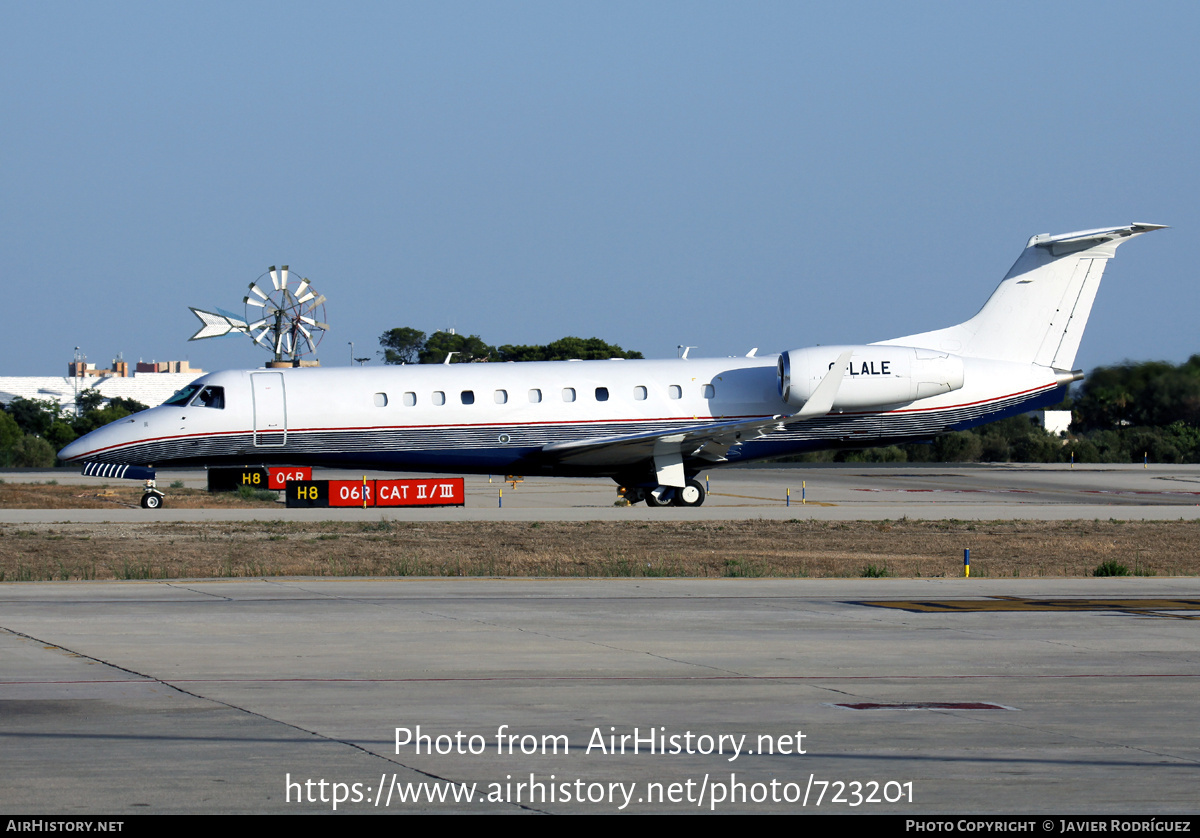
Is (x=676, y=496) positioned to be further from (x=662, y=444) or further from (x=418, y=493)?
(x=418, y=493)

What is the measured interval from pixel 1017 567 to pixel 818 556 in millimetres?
3590

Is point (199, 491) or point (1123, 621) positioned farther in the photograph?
point (199, 491)

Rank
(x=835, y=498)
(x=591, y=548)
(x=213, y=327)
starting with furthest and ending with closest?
1. (x=213, y=327)
2. (x=835, y=498)
3. (x=591, y=548)

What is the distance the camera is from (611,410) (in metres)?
32.8

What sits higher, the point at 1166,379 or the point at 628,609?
the point at 1166,379

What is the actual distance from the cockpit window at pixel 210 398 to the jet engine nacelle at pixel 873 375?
1385cm

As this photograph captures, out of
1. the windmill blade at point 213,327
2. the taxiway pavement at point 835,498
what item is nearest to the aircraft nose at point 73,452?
the taxiway pavement at point 835,498

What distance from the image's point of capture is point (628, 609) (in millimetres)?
15875

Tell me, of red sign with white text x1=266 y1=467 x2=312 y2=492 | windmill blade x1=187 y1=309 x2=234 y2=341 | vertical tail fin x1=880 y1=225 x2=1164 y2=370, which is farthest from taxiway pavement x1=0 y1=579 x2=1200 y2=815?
windmill blade x1=187 y1=309 x2=234 y2=341

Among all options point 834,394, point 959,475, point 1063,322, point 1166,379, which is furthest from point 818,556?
point 1166,379

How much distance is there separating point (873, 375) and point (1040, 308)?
5.58m

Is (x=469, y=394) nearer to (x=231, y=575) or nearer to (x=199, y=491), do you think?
(x=231, y=575)

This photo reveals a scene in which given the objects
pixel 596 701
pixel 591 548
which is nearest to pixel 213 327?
pixel 591 548

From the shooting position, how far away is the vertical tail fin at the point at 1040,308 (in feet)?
113
